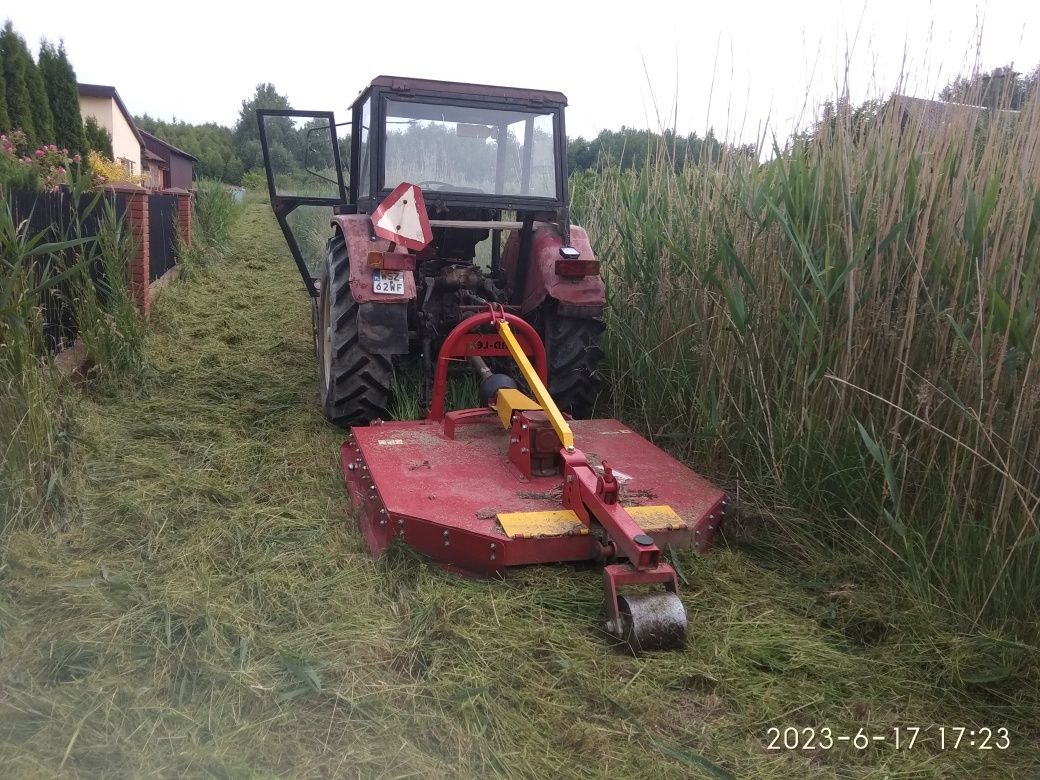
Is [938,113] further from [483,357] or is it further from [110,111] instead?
[110,111]

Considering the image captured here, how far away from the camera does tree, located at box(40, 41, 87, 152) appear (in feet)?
58.0

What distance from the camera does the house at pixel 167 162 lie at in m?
31.9

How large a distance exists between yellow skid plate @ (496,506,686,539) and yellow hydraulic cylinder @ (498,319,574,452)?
316 millimetres

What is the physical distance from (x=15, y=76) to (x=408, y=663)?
1700cm

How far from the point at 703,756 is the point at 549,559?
0.90m

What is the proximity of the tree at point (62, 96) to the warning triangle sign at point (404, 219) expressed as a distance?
16107mm

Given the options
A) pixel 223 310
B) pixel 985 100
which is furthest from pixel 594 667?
pixel 223 310

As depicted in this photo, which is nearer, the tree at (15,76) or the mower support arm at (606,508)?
the mower support arm at (606,508)

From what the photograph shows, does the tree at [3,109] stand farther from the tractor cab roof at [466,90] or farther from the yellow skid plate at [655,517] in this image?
the yellow skid plate at [655,517]

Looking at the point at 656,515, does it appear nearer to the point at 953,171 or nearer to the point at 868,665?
the point at 868,665

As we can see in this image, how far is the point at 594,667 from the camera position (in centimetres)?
236

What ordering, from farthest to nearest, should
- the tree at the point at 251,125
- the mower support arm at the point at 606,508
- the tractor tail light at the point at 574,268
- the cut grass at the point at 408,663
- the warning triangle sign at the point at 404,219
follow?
the tree at the point at 251,125
the tractor tail light at the point at 574,268
the warning triangle sign at the point at 404,219
the mower support arm at the point at 606,508
the cut grass at the point at 408,663

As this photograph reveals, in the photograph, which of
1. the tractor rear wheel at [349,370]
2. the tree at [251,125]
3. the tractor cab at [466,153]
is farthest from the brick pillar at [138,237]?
the tree at [251,125]

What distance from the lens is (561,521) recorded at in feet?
9.40
